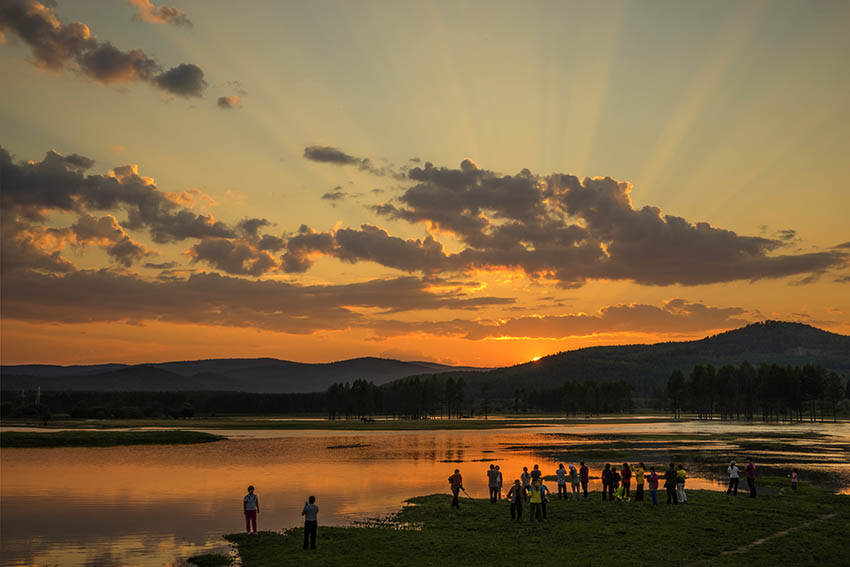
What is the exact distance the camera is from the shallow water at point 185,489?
118ft

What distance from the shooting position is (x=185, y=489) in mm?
57281

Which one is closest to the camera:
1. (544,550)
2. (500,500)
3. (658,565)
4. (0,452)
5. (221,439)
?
(658,565)

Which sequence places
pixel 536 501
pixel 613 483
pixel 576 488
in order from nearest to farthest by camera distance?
pixel 536 501, pixel 613 483, pixel 576 488

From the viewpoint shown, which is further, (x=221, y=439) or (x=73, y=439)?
(x=221, y=439)

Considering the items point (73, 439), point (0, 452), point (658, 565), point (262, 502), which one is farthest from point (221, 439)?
point (658, 565)

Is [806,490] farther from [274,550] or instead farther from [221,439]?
[221,439]

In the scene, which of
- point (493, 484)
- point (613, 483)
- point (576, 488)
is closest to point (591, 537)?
point (613, 483)

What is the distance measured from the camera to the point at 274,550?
1292 inches

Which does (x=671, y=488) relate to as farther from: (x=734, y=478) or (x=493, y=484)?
(x=493, y=484)

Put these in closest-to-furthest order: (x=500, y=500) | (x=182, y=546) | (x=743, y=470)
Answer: (x=182, y=546) < (x=500, y=500) < (x=743, y=470)

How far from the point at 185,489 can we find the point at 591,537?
1475 inches

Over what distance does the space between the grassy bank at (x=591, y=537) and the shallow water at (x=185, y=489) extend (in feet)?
16.4

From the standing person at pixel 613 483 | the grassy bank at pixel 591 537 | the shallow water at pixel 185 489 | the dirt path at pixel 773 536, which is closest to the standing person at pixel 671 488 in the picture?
the grassy bank at pixel 591 537

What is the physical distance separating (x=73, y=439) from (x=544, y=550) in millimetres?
107145
